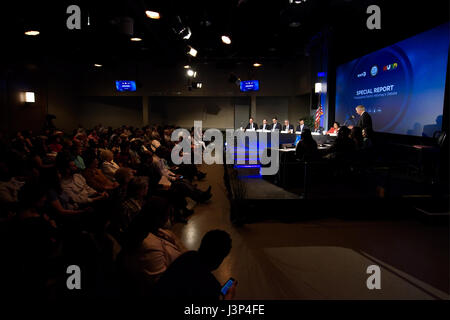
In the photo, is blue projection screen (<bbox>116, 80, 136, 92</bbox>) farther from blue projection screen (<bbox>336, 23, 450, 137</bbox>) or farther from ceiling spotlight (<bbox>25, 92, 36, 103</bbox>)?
blue projection screen (<bbox>336, 23, 450, 137</bbox>)

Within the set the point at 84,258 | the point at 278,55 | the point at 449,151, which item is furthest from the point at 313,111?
the point at 84,258

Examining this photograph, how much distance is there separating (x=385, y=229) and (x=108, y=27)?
27.8 ft

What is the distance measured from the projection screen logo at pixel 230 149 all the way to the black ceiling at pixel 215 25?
279cm

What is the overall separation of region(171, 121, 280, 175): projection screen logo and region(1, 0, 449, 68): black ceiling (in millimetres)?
2786

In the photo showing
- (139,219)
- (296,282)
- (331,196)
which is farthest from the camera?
(331,196)

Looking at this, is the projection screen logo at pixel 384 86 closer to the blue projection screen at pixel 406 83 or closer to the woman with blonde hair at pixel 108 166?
the blue projection screen at pixel 406 83

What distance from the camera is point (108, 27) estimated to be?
8.70 m

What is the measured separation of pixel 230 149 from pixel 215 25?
421cm

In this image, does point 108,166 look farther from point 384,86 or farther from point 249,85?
point 249,85

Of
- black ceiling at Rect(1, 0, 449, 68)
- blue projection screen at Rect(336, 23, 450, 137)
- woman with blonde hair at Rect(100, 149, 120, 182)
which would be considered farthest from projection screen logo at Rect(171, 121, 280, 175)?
blue projection screen at Rect(336, 23, 450, 137)

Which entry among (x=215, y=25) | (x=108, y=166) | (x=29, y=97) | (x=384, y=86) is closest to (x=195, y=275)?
(x=108, y=166)

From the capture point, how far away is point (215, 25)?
1027 centimetres

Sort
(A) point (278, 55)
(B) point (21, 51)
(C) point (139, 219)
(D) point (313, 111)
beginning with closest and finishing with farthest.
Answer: (C) point (139, 219), (B) point (21, 51), (D) point (313, 111), (A) point (278, 55)

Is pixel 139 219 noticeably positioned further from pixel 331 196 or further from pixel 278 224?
pixel 331 196
